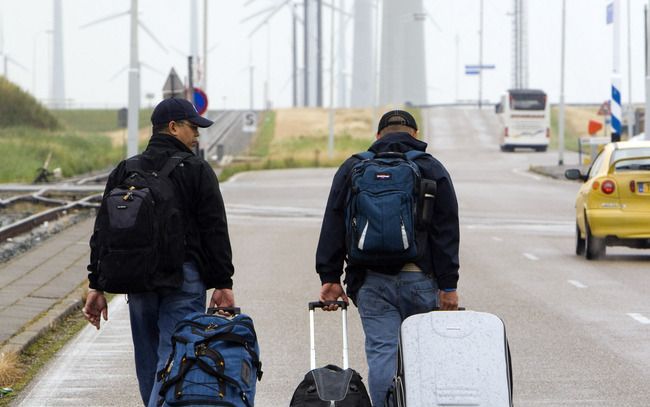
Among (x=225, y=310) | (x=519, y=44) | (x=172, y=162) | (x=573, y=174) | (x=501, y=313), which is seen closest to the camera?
Result: (x=225, y=310)

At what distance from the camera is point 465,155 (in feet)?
242

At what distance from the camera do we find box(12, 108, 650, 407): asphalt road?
9984 millimetres

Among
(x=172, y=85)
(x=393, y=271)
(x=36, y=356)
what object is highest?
(x=172, y=85)

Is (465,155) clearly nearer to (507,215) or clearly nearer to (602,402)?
(507,215)

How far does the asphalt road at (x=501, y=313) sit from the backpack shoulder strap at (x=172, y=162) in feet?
8.86

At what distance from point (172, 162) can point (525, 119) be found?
71.1m

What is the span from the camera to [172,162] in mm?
6953

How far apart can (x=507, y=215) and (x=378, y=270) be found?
23.4m

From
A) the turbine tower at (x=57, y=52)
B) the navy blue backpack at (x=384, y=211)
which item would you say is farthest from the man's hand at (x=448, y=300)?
the turbine tower at (x=57, y=52)

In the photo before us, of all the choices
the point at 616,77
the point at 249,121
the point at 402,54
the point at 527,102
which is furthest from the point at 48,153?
the point at 402,54

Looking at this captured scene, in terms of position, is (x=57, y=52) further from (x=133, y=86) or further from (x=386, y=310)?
(x=386, y=310)

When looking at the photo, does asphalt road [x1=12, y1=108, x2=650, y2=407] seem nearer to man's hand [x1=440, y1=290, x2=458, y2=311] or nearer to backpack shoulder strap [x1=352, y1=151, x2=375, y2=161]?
man's hand [x1=440, y1=290, x2=458, y2=311]

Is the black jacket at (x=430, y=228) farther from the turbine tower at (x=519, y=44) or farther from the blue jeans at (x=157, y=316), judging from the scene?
the turbine tower at (x=519, y=44)

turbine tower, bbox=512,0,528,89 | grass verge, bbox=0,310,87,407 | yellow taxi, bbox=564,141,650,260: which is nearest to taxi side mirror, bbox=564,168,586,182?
yellow taxi, bbox=564,141,650,260
